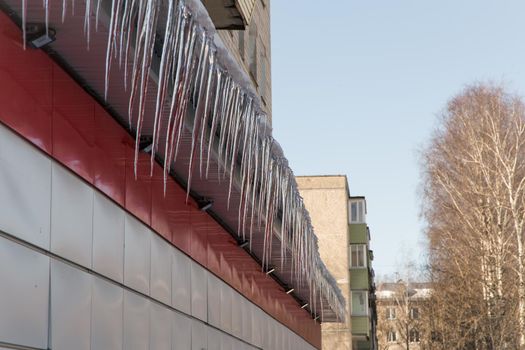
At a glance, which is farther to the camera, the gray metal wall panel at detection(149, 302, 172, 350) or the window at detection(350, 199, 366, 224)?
the window at detection(350, 199, 366, 224)

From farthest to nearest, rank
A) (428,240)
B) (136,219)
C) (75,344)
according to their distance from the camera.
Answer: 1. (428,240)
2. (136,219)
3. (75,344)

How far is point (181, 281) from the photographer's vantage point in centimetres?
1312

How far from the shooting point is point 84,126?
9.03 m

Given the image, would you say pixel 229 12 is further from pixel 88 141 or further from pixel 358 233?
pixel 358 233

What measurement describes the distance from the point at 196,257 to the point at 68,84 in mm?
5855

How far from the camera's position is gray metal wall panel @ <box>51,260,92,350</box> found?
323 inches

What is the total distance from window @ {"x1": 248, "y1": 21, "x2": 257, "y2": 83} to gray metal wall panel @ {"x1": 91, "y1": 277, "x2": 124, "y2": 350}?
45.0 feet

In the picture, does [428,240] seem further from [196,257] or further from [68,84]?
[68,84]

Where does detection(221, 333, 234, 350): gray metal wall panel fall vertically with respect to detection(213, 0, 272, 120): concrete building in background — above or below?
below

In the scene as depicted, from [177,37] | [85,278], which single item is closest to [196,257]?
[85,278]

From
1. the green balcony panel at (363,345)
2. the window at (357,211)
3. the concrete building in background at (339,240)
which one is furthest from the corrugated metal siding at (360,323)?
the window at (357,211)

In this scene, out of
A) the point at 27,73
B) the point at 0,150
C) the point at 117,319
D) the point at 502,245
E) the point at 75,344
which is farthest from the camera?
the point at 502,245

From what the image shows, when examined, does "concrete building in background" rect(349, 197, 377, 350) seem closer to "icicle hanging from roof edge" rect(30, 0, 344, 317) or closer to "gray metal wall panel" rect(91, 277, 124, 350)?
"icicle hanging from roof edge" rect(30, 0, 344, 317)

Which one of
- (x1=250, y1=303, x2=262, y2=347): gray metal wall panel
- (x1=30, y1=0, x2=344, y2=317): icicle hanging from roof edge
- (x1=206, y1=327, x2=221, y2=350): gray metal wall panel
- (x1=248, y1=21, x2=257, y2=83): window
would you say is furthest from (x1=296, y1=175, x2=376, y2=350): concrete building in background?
(x1=206, y1=327, x2=221, y2=350): gray metal wall panel
